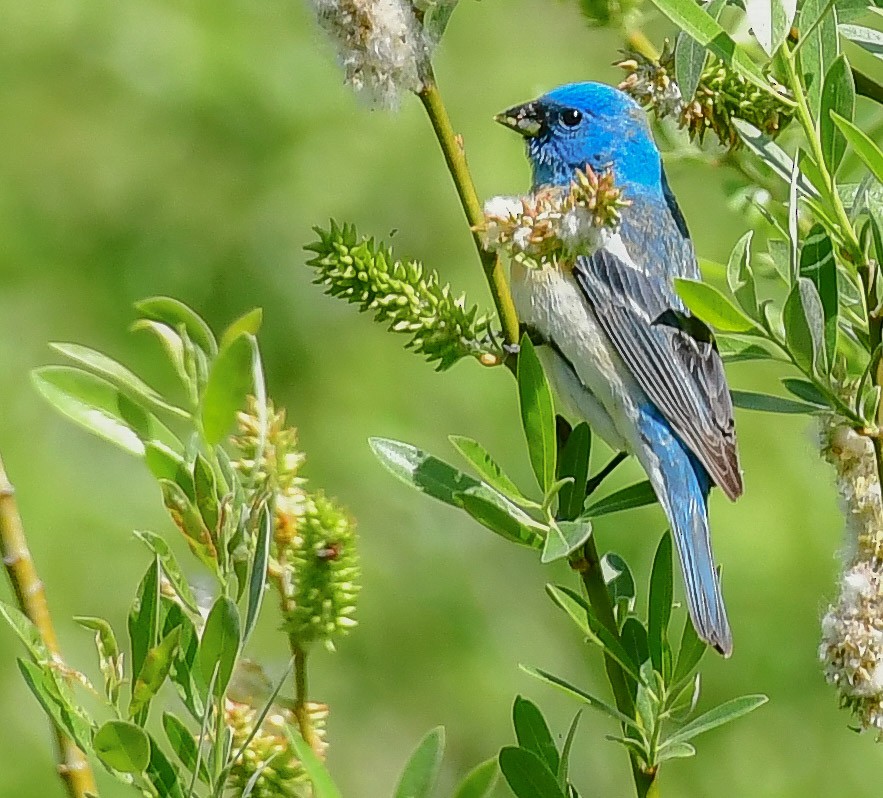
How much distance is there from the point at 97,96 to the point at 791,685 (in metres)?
2.34

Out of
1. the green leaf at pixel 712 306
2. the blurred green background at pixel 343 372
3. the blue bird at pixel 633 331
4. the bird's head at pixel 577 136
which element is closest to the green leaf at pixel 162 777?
the green leaf at pixel 712 306

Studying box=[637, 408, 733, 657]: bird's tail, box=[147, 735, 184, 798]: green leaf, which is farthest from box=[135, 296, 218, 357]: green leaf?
box=[637, 408, 733, 657]: bird's tail

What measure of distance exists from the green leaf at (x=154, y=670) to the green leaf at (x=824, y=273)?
508 millimetres

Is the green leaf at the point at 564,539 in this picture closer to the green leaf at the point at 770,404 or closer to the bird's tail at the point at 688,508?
the green leaf at the point at 770,404

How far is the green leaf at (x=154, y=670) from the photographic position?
2.71 feet

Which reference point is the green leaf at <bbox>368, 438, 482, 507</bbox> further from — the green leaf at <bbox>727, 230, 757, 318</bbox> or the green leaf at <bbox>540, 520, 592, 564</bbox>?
the green leaf at <bbox>727, 230, 757, 318</bbox>

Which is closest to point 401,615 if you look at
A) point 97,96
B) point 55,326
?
point 55,326

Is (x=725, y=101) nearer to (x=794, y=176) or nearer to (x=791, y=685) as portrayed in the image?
(x=794, y=176)

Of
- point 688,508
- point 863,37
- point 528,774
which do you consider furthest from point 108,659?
point 688,508

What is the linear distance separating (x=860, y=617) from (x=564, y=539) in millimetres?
211

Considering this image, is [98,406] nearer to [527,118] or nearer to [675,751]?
[675,751]

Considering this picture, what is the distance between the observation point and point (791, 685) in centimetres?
299

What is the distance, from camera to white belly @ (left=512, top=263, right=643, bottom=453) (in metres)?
2.04

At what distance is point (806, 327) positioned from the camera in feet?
3.29
